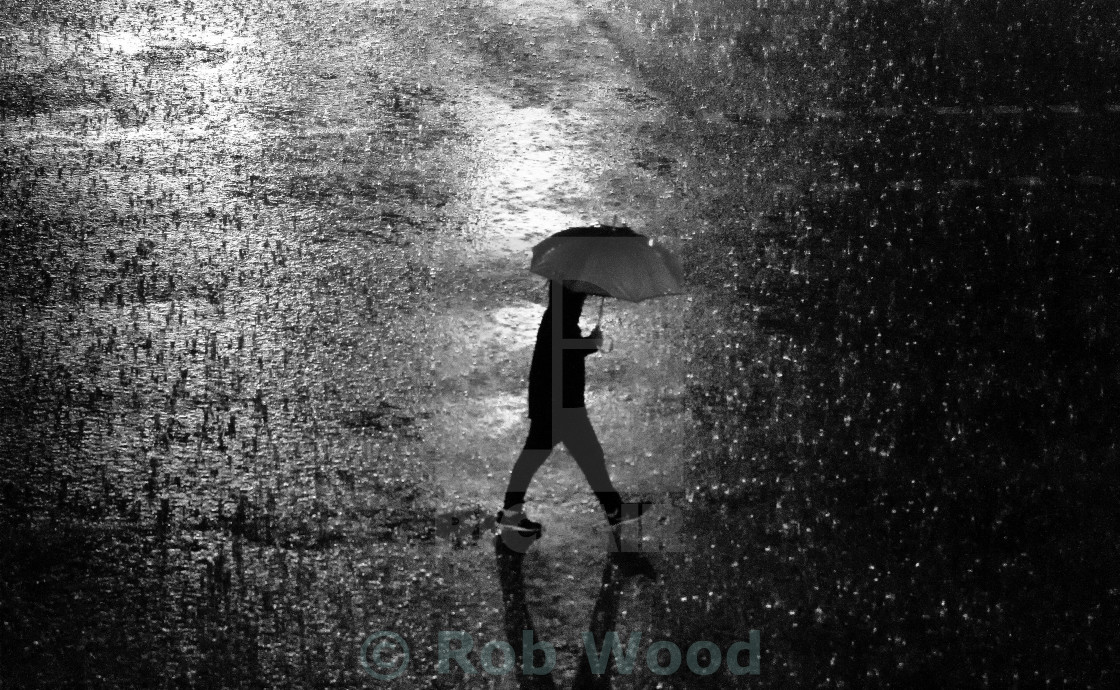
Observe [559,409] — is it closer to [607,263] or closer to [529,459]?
[529,459]

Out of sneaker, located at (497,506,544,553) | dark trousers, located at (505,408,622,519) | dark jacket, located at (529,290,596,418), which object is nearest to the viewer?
dark jacket, located at (529,290,596,418)

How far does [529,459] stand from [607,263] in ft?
3.32

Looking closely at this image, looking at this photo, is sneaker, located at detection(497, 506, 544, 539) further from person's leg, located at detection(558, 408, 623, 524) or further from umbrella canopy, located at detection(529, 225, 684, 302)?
umbrella canopy, located at detection(529, 225, 684, 302)

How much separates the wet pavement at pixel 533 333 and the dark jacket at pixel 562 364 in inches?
30.5

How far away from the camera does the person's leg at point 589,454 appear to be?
6.18 metres

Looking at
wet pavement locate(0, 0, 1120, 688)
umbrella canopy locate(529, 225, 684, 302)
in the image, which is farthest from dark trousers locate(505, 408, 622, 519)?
umbrella canopy locate(529, 225, 684, 302)

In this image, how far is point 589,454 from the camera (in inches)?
247

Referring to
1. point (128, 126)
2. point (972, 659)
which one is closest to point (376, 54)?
point (128, 126)

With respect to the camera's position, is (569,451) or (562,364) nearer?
(562,364)

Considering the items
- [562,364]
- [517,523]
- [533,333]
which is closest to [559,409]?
[562,364]

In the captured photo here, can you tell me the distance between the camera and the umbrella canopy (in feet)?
19.9

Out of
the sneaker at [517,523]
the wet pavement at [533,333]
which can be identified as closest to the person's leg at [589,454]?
the wet pavement at [533,333]

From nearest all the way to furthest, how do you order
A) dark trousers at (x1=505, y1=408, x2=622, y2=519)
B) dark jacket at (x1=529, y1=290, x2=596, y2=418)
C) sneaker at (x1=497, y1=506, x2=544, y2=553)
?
dark jacket at (x1=529, y1=290, x2=596, y2=418)
dark trousers at (x1=505, y1=408, x2=622, y2=519)
sneaker at (x1=497, y1=506, x2=544, y2=553)

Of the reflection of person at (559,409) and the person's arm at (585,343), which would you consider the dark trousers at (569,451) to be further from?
the person's arm at (585,343)
